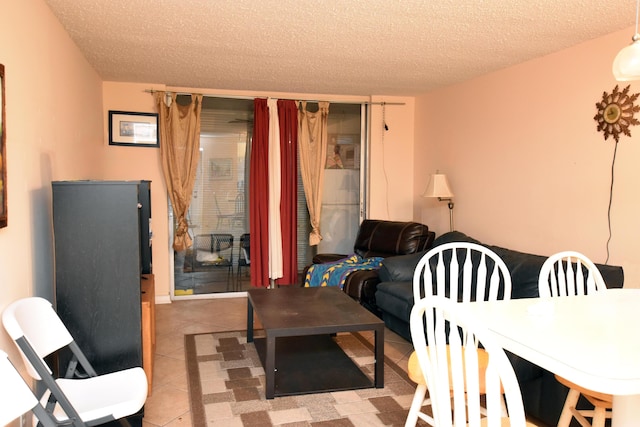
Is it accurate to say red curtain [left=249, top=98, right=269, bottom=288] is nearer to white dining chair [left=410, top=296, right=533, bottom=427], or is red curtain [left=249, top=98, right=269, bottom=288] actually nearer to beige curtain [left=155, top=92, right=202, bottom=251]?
beige curtain [left=155, top=92, right=202, bottom=251]

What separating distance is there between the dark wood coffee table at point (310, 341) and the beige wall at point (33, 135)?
1.33 metres

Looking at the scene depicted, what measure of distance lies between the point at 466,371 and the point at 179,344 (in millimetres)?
3162

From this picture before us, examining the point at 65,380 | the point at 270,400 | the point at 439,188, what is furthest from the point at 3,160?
the point at 439,188

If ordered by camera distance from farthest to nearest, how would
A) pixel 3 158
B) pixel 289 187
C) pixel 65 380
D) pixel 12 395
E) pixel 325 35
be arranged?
pixel 289 187 < pixel 325 35 < pixel 65 380 < pixel 3 158 < pixel 12 395

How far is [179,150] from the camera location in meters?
5.45

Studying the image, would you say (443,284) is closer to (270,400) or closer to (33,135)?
(270,400)

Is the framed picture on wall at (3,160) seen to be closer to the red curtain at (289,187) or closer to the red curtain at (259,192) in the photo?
the red curtain at (259,192)

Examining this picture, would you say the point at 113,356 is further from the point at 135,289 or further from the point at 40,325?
the point at 40,325

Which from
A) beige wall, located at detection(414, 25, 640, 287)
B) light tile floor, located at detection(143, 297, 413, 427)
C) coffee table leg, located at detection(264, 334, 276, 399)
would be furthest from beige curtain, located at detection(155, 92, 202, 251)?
coffee table leg, located at detection(264, 334, 276, 399)

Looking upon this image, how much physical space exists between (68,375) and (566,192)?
350cm

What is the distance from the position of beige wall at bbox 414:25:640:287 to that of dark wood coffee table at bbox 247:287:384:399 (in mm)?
1691

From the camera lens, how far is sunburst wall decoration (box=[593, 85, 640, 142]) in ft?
10.9

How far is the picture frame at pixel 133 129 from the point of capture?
5258 mm

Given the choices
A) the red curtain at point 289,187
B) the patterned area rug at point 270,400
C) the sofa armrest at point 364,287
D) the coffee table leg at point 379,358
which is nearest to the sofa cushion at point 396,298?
the sofa armrest at point 364,287
